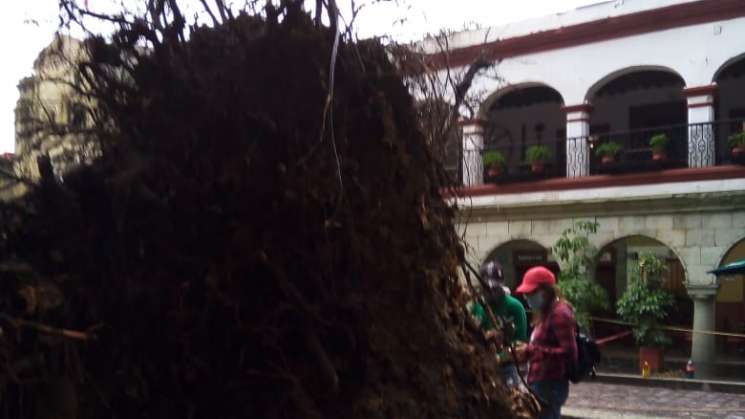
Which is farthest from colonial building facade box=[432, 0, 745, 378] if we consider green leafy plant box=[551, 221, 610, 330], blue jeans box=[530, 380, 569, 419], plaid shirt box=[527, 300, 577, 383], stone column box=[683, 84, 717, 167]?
blue jeans box=[530, 380, 569, 419]

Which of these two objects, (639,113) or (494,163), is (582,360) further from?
(639,113)

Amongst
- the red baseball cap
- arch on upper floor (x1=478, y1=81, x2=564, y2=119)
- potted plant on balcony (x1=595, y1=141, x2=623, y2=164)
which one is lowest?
the red baseball cap

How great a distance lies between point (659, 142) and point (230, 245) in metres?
14.4

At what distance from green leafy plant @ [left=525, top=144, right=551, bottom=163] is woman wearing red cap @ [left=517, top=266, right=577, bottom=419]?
477 inches

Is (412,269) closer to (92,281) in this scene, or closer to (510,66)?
(92,281)

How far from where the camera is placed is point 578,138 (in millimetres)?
16938

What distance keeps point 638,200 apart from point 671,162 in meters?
1.01

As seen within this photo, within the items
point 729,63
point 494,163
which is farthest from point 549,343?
point 494,163

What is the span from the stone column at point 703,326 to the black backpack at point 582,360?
10.1 m

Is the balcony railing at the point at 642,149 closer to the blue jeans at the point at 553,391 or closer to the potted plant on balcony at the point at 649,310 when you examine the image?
the potted plant on balcony at the point at 649,310

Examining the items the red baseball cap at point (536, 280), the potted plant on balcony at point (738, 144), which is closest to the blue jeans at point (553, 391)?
the red baseball cap at point (536, 280)

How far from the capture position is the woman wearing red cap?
529cm

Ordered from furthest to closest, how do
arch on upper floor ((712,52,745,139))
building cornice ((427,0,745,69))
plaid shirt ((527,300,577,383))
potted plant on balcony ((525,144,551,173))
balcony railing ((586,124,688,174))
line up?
potted plant on balcony ((525,144,551,173)), arch on upper floor ((712,52,745,139)), balcony railing ((586,124,688,174)), building cornice ((427,0,745,69)), plaid shirt ((527,300,577,383))

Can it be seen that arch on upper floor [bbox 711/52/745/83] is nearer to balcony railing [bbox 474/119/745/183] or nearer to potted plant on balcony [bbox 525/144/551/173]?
balcony railing [bbox 474/119/745/183]
